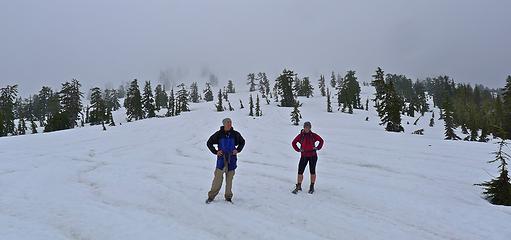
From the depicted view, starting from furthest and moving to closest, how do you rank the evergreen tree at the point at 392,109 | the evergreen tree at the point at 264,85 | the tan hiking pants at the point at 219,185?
the evergreen tree at the point at 264,85 < the evergreen tree at the point at 392,109 < the tan hiking pants at the point at 219,185

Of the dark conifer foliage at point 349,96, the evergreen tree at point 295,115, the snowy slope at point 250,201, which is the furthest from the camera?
the dark conifer foliage at point 349,96


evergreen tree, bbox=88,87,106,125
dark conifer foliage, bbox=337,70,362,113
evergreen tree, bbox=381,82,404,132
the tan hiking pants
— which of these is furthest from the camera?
dark conifer foliage, bbox=337,70,362,113

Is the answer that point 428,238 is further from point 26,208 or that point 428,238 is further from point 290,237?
point 26,208

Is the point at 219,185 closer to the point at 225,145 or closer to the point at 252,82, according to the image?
the point at 225,145

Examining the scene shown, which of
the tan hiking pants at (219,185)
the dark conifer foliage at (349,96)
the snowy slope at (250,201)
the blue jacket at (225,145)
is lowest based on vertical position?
the snowy slope at (250,201)

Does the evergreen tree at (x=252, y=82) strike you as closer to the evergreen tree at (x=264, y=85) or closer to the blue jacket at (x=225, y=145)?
the evergreen tree at (x=264, y=85)

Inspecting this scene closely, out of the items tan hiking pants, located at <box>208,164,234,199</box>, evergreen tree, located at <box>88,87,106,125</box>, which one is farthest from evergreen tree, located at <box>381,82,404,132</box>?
evergreen tree, located at <box>88,87,106,125</box>

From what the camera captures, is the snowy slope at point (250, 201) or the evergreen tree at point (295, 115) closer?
the snowy slope at point (250, 201)

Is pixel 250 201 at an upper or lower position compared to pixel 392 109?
lower

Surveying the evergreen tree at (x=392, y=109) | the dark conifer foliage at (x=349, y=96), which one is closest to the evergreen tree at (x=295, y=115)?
the evergreen tree at (x=392, y=109)

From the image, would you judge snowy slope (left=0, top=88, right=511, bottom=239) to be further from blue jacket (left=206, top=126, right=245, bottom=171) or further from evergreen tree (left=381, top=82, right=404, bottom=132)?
evergreen tree (left=381, top=82, right=404, bottom=132)

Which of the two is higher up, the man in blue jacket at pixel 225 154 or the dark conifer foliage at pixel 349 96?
the dark conifer foliage at pixel 349 96

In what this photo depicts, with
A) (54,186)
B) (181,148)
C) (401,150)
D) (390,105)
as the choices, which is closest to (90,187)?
(54,186)

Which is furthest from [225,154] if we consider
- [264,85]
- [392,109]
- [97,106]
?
[264,85]
